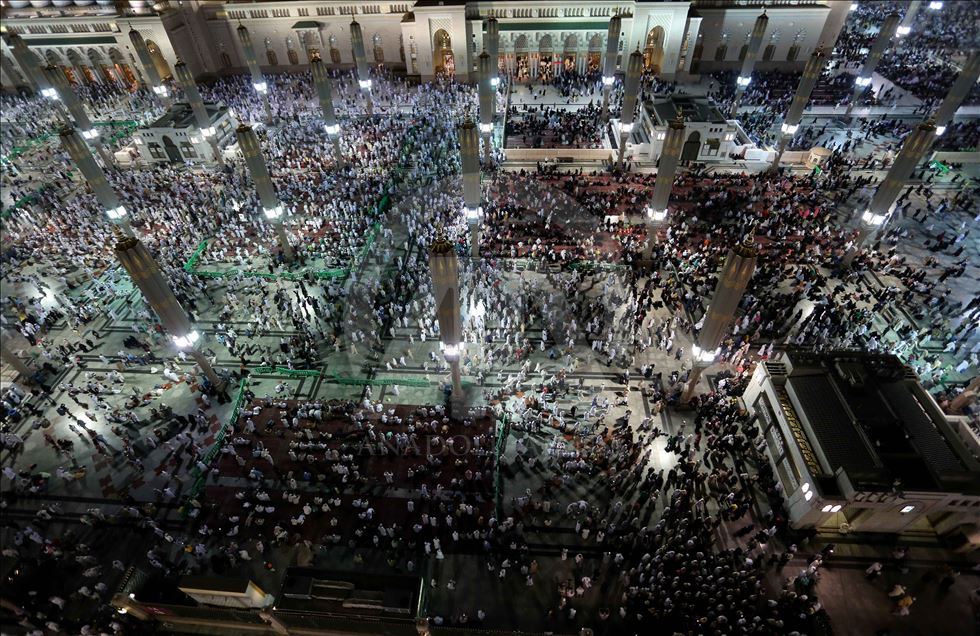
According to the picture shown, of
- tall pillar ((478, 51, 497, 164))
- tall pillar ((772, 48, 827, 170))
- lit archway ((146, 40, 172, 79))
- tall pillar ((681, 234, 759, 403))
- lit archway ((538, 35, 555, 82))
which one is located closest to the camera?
tall pillar ((681, 234, 759, 403))

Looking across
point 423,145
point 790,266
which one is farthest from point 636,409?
point 423,145

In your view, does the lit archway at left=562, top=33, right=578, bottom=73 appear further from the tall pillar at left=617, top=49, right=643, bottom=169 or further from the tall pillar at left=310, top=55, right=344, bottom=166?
the tall pillar at left=310, top=55, right=344, bottom=166

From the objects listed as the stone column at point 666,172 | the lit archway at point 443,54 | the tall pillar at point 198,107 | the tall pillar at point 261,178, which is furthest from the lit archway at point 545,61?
the tall pillar at point 261,178

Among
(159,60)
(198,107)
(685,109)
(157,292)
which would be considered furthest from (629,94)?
(159,60)

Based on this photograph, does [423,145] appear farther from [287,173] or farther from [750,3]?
[750,3]

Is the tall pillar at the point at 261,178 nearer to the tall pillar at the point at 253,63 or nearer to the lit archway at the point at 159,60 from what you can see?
the tall pillar at the point at 253,63

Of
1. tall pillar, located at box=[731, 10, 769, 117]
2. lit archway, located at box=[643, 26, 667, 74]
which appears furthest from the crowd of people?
lit archway, located at box=[643, 26, 667, 74]
